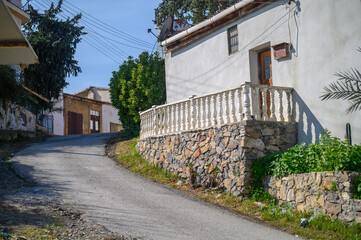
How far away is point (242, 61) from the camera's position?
13211 mm

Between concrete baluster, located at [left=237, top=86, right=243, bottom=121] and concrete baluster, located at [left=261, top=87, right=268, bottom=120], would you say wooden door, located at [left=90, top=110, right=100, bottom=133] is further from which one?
concrete baluster, located at [left=261, top=87, right=268, bottom=120]

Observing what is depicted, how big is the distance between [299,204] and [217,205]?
2.13 m

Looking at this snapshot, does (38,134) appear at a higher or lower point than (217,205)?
higher

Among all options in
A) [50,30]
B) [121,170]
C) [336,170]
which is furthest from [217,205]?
[50,30]

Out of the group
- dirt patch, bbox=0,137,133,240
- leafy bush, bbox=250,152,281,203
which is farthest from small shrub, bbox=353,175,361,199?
dirt patch, bbox=0,137,133,240

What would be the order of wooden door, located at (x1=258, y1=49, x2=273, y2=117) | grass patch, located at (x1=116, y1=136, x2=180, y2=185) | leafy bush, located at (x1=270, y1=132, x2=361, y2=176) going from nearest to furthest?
1. leafy bush, located at (x1=270, y1=132, x2=361, y2=176)
2. wooden door, located at (x1=258, y1=49, x2=273, y2=117)
3. grass patch, located at (x1=116, y1=136, x2=180, y2=185)

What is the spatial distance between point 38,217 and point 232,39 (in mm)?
8764

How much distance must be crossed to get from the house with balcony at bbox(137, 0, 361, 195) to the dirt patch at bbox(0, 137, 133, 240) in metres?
4.33

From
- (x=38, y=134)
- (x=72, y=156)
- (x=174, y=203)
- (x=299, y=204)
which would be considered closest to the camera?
(x=299, y=204)

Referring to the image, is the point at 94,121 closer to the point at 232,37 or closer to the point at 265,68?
the point at 232,37

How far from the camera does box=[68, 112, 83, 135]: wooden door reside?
3585 centimetres

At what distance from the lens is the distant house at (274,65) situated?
10312mm

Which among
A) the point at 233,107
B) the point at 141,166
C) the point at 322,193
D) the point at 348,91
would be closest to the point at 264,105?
the point at 233,107

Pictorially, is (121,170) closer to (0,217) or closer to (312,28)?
(0,217)
